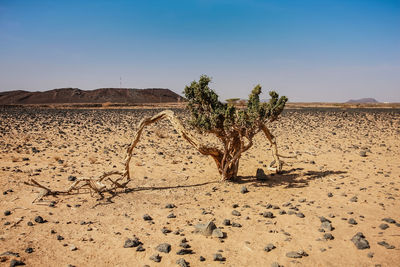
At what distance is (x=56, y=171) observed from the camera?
991 cm

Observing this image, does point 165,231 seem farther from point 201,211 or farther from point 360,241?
point 360,241

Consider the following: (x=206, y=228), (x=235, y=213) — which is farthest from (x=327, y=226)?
(x=206, y=228)

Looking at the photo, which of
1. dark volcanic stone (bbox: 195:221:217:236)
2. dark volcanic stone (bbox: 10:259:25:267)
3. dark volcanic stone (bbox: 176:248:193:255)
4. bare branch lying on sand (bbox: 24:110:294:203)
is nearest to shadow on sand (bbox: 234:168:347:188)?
bare branch lying on sand (bbox: 24:110:294:203)

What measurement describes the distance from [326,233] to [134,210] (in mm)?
4557

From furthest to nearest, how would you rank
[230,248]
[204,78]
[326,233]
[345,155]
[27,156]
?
[345,155] → [27,156] → [204,78] → [326,233] → [230,248]

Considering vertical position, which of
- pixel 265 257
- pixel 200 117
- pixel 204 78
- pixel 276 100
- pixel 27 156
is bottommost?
pixel 265 257

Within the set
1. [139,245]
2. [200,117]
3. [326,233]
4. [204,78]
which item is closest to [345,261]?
[326,233]

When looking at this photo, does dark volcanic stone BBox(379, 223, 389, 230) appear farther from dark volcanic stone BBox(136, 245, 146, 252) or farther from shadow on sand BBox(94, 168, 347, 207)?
dark volcanic stone BBox(136, 245, 146, 252)

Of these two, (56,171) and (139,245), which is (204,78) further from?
(56,171)

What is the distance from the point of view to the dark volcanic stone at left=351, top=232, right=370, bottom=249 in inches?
209

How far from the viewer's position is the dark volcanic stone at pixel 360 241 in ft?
17.4

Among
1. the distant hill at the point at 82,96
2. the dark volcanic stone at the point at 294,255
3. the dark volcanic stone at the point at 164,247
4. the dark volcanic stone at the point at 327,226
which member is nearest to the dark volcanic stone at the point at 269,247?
the dark volcanic stone at the point at 294,255

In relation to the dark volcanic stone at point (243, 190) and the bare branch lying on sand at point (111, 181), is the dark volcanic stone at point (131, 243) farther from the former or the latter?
the dark volcanic stone at point (243, 190)

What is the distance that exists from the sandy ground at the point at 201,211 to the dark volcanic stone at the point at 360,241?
0.10 meters
